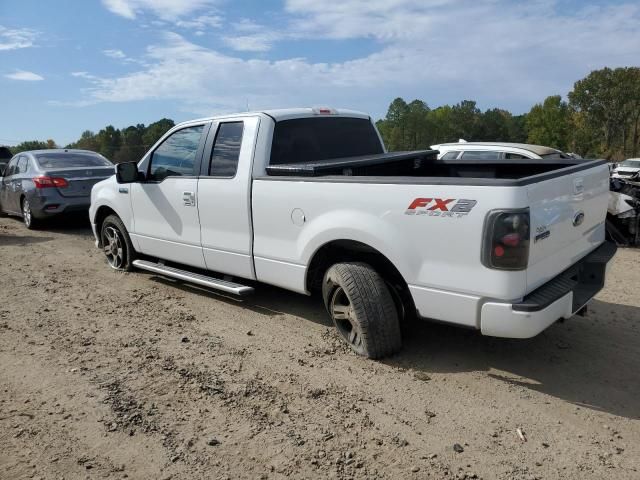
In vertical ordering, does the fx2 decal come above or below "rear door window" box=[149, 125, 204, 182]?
below

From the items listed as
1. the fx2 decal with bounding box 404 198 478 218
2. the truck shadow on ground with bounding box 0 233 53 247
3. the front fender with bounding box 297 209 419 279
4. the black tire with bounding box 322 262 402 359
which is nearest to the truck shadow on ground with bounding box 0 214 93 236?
the truck shadow on ground with bounding box 0 233 53 247

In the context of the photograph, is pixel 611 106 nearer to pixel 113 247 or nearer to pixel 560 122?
pixel 560 122

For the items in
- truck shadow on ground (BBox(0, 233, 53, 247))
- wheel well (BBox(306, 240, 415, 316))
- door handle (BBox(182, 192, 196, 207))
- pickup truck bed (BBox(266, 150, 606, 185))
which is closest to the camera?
wheel well (BBox(306, 240, 415, 316))

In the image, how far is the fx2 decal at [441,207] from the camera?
3.21m

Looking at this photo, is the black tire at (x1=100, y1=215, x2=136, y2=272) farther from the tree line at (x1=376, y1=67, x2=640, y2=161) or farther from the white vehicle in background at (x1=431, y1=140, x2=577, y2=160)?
the tree line at (x1=376, y1=67, x2=640, y2=161)

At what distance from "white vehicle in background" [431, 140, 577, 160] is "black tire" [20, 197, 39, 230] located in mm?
8022

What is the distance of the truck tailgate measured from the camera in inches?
128

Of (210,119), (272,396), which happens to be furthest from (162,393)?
(210,119)

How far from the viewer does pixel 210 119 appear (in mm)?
5258

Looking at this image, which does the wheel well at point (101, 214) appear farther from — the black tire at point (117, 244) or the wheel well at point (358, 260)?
the wheel well at point (358, 260)

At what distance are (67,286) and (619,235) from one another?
811 centimetres

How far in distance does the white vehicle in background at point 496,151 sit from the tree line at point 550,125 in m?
27.5

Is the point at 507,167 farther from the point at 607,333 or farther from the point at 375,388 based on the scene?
the point at 375,388

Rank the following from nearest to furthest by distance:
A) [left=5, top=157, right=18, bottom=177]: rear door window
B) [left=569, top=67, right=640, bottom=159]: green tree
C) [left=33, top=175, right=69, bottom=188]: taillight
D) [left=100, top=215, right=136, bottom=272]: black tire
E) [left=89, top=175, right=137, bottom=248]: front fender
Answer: [left=89, top=175, right=137, bottom=248]: front fender, [left=100, top=215, right=136, bottom=272]: black tire, [left=33, top=175, right=69, bottom=188]: taillight, [left=5, top=157, right=18, bottom=177]: rear door window, [left=569, top=67, right=640, bottom=159]: green tree
